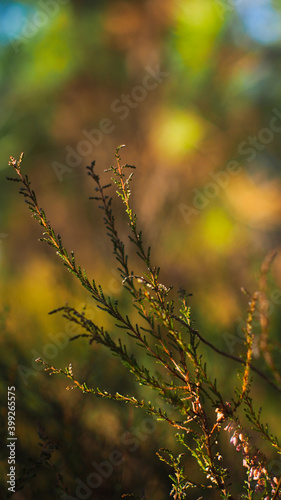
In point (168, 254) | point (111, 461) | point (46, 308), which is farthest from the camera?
point (168, 254)

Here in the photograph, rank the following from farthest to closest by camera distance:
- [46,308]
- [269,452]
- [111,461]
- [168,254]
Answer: [168,254] → [46,308] → [269,452] → [111,461]

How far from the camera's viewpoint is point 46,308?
123 cm

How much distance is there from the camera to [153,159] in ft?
4.75

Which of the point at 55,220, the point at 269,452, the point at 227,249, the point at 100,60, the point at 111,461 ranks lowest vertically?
the point at 269,452

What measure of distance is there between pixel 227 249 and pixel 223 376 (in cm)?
43

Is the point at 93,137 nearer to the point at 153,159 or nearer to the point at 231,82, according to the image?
the point at 153,159

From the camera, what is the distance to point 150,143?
1468 mm

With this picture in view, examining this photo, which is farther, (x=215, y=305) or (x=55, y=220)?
(x=55, y=220)

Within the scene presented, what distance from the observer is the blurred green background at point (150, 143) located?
1258 millimetres

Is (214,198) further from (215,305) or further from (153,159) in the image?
(215,305)

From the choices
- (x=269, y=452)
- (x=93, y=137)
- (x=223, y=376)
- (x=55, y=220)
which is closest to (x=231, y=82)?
(x=93, y=137)

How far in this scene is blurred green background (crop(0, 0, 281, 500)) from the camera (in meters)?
1.26

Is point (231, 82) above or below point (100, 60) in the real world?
below

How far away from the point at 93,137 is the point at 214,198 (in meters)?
0.49
